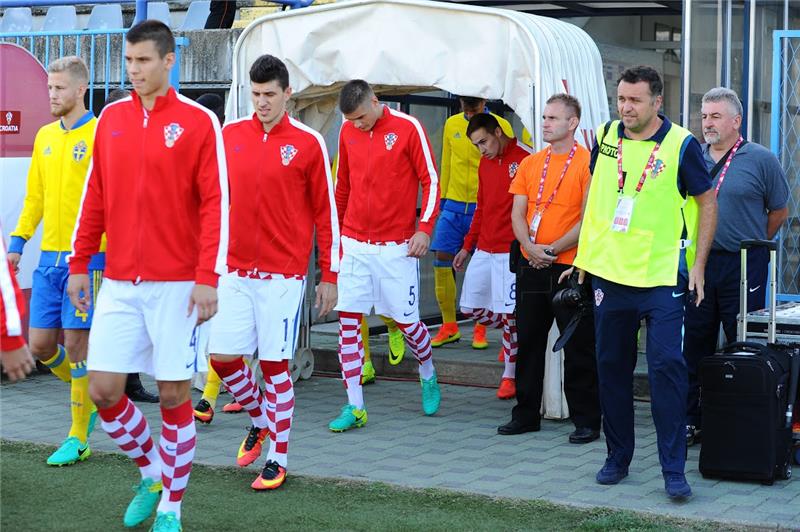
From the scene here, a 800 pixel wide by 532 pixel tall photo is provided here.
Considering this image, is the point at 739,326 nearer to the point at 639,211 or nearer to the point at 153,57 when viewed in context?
the point at 639,211

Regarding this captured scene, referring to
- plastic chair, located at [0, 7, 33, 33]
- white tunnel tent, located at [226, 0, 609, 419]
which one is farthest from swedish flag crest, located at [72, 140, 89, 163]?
plastic chair, located at [0, 7, 33, 33]

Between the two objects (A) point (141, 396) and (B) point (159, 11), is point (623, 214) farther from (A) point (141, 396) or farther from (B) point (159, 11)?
(B) point (159, 11)

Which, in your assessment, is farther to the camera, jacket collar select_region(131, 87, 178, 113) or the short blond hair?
the short blond hair

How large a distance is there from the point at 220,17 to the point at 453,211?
3945 mm

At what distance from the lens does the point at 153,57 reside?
5258 millimetres

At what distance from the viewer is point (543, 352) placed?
25.2 ft

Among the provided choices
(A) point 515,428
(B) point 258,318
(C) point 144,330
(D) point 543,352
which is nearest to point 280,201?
(B) point 258,318

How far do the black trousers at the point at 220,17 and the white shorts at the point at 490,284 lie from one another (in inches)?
195

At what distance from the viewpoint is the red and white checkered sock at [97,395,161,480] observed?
5.47 metres

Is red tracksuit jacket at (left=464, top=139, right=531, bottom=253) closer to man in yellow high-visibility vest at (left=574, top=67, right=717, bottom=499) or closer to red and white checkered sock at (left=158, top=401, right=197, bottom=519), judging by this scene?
man in yellow high-visibility vest at (left=574, top=67, right=717, bottom=499)

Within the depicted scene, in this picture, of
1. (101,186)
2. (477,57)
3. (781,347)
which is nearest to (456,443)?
(781,347)

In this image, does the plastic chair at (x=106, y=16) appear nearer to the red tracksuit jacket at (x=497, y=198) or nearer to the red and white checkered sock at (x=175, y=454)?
the red tracksuit jacket at (x=497, y=198)

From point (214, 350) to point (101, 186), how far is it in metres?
1.35

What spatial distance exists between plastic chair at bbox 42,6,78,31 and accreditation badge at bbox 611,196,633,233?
393 inches
